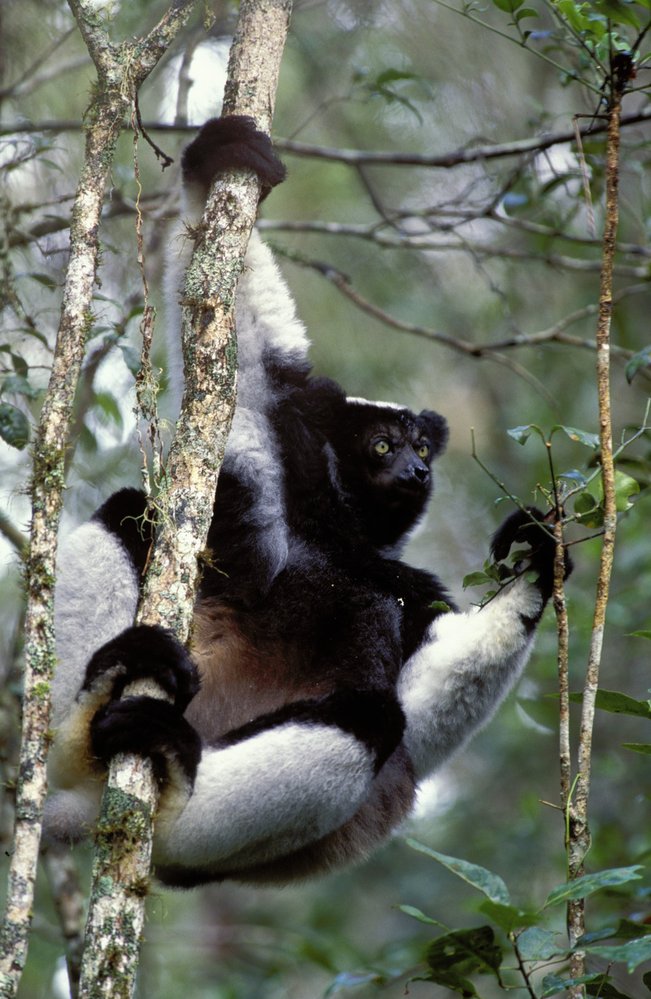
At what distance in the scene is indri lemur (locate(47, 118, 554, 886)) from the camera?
3.05 m

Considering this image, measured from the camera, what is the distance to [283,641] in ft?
12.2

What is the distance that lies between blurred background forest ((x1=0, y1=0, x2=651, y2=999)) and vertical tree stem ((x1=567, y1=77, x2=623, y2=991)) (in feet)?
1.37

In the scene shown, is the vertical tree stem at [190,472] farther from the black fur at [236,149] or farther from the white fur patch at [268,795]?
the white fur patch at [268,795]

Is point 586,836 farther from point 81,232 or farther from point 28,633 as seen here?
point 81,232

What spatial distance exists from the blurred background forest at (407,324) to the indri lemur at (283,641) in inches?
19.8

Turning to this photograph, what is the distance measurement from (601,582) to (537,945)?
1.02 m

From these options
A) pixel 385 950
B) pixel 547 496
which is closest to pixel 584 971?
pixel 547 496

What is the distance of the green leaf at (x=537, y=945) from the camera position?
7.48 ft

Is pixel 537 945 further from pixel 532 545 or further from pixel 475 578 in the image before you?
pixel 532 545

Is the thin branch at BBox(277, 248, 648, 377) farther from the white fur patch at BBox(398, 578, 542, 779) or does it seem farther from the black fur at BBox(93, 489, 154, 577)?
the black fur at BBox(93, 489, 154, 577)

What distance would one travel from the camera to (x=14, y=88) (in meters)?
4.57

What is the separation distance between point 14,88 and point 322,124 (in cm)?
320

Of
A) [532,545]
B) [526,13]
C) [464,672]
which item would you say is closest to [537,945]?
[464,672]

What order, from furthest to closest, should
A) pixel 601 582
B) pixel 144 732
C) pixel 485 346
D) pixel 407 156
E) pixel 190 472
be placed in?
1. pixel 485 346
2. pixel 407 156
3. pixel 601 582
4. pixel 190 472
5. pixel 144 732
